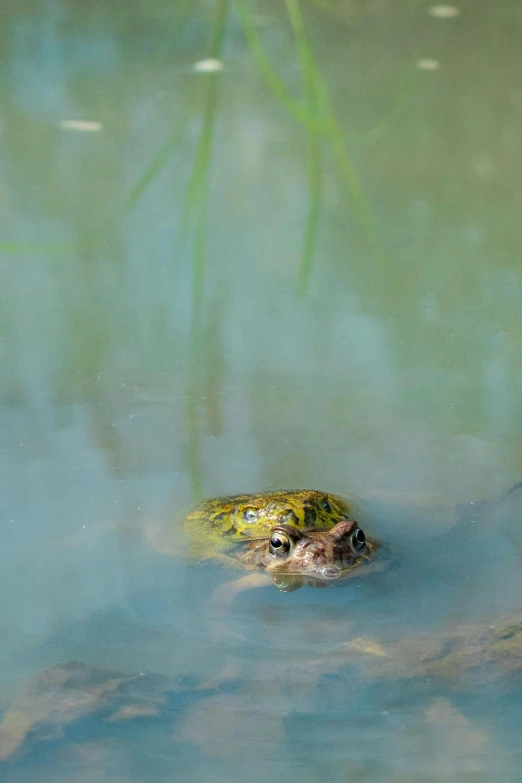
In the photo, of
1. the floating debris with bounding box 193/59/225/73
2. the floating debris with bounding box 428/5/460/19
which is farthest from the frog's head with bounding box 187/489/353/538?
the floating debris with bounding box 428/5/460/19

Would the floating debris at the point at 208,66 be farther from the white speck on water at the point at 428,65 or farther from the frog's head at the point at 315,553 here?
the frog's head at the point at 315,553

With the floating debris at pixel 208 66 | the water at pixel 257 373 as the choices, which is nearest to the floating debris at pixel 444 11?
the water at pixel 257 373

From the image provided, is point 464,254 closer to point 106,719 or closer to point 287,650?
point 287,650

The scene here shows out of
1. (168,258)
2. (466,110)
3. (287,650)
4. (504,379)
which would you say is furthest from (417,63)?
(287,650)

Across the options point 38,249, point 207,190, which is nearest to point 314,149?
point 207,190

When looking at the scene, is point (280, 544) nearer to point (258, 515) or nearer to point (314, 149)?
point (258, 515)

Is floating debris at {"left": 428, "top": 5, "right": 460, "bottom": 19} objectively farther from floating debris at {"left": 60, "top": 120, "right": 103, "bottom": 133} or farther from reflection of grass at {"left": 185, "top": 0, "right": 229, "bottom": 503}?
floating debris at {"left": 60, "top": 120, "right": 103, "bottom": 133}
